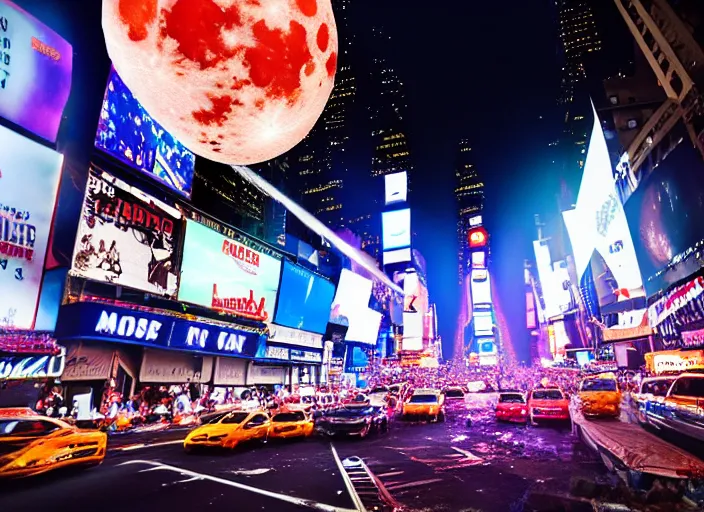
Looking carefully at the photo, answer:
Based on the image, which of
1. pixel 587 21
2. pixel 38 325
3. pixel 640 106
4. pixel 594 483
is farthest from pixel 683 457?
pixel 587 21

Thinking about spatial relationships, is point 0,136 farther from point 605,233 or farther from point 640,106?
point 640,106

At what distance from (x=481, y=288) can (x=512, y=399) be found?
80277 millimetres

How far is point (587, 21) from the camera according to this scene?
70.4m

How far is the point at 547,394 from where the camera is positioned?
14.6 meters

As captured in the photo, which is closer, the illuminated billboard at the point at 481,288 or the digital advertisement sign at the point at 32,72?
the digital advertisement sign at the point at 32,72

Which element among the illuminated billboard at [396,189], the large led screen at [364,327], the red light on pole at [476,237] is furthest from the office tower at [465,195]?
the large led screen at [364,327]

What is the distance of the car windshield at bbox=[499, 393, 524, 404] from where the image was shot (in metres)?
14.9

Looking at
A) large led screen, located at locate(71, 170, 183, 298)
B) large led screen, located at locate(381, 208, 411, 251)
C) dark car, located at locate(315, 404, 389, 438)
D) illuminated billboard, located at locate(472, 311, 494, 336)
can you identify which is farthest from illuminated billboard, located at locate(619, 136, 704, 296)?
illuminated billboard, located at locate(472, 311, 494, 336)

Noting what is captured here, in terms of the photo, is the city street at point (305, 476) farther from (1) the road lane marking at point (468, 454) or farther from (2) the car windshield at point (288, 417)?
(2) the car windshield at point (288, 417)

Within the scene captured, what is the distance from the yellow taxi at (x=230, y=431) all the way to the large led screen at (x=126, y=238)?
5.11m

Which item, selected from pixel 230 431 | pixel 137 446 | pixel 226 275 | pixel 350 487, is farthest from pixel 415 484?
pixel 226 275

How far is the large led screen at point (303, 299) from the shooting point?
19062 mm

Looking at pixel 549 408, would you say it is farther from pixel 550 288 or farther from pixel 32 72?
pixel 550 288

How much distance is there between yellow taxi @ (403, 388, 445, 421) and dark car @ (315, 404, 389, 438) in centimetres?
353
